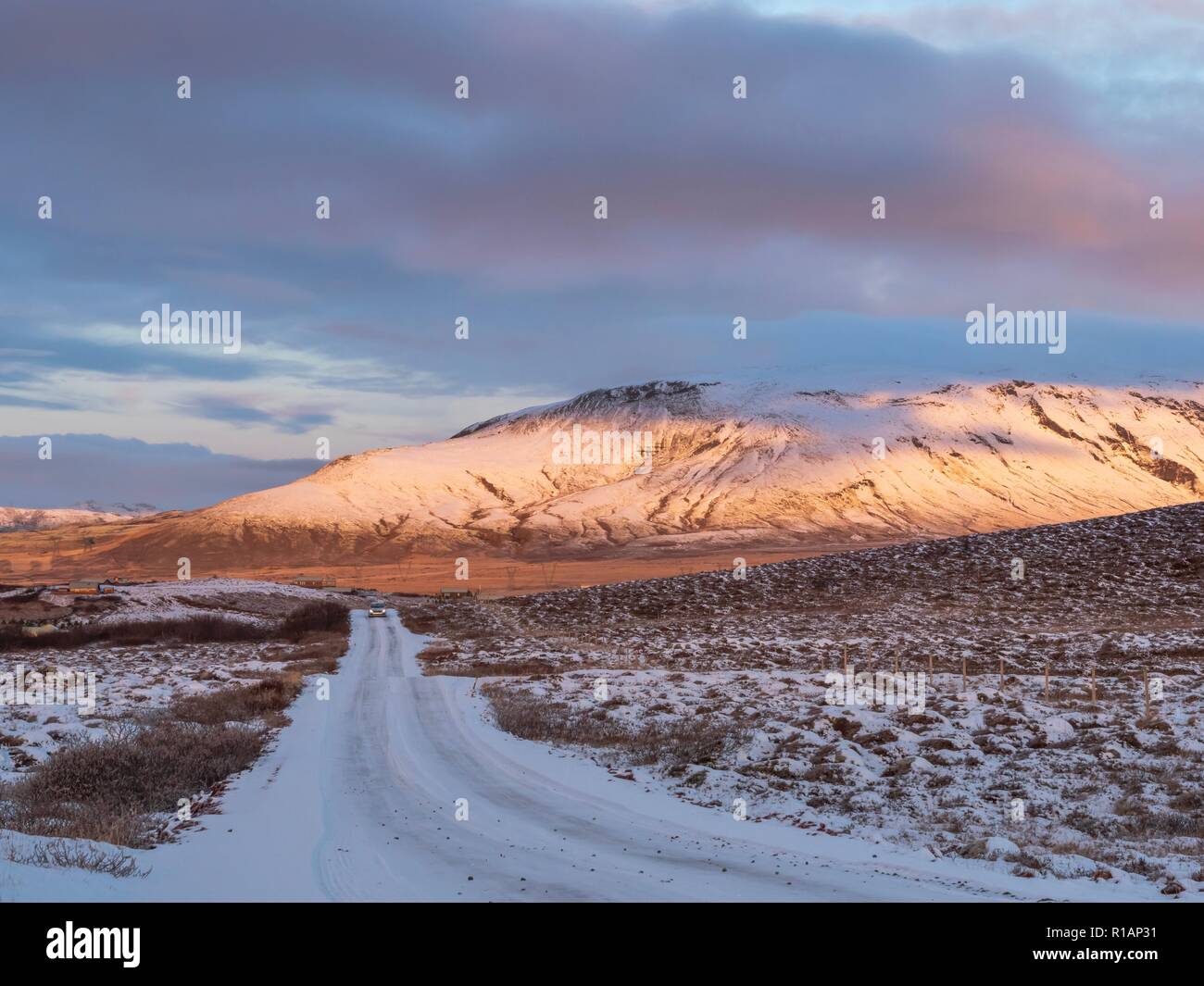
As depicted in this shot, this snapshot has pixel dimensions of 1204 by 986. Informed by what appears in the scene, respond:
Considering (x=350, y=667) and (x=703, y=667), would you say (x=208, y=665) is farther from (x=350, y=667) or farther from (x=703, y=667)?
(x=703, y=667)

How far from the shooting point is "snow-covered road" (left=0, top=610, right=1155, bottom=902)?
10094mm

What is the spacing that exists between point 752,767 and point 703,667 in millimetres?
19657

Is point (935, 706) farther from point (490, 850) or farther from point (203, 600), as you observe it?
point (203, 600)

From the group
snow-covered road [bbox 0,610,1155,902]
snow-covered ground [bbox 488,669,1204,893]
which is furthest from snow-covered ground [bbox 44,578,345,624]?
snow-covered road [bbox 0,610,1155,902]

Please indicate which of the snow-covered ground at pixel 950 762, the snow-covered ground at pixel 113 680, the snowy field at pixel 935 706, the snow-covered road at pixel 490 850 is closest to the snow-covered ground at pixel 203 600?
the snow-covered ground at pixel 113 680

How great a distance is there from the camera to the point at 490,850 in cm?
1201

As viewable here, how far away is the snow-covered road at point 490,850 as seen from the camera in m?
10.1

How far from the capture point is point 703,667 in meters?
36.8

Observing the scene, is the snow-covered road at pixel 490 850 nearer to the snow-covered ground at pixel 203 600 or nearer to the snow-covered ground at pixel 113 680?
the snow-covered ground at pixel 113 680

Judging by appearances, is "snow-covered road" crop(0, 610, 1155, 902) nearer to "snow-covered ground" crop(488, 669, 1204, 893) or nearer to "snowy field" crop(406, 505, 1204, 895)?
"snow-covered ground" crop(488, 669, 1204, 893)

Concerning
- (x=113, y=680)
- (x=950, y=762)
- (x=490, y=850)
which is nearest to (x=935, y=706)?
(x=950, y=762)
